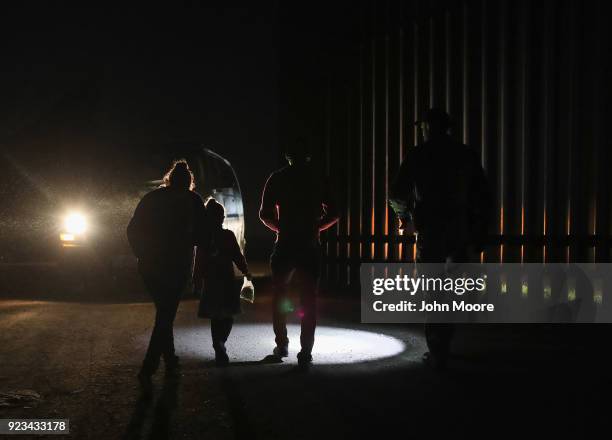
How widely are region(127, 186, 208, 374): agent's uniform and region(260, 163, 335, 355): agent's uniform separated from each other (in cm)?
92

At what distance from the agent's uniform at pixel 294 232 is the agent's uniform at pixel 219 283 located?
331 mm

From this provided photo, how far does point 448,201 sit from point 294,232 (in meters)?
1.25

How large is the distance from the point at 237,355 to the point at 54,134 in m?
27.7

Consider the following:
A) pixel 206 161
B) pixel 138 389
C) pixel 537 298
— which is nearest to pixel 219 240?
pixel 138 389

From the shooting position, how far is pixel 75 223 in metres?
12.0

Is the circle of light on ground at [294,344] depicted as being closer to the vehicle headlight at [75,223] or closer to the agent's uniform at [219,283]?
the agent's uniform at [219,283]

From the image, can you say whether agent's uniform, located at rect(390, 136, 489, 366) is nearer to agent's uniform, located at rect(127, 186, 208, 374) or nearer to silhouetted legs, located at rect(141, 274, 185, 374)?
agent's uniform, located at rect(127, 186, 208, 374)

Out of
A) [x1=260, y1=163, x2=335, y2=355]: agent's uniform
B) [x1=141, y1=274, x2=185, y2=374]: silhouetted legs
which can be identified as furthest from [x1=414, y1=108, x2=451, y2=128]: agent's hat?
[x1=141, y1=274, x2=185, y2=374]: silhouetted legs

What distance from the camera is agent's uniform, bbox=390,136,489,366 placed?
20.9 ft

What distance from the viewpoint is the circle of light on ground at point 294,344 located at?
690 cm

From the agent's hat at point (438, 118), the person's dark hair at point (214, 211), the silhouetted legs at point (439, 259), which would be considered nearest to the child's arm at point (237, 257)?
the person's dark hair at point (214, 211)

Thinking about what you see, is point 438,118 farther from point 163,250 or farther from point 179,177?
point 163,250

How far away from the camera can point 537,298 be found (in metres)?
9.99

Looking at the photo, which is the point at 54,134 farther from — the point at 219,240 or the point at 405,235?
the point at 219,240
